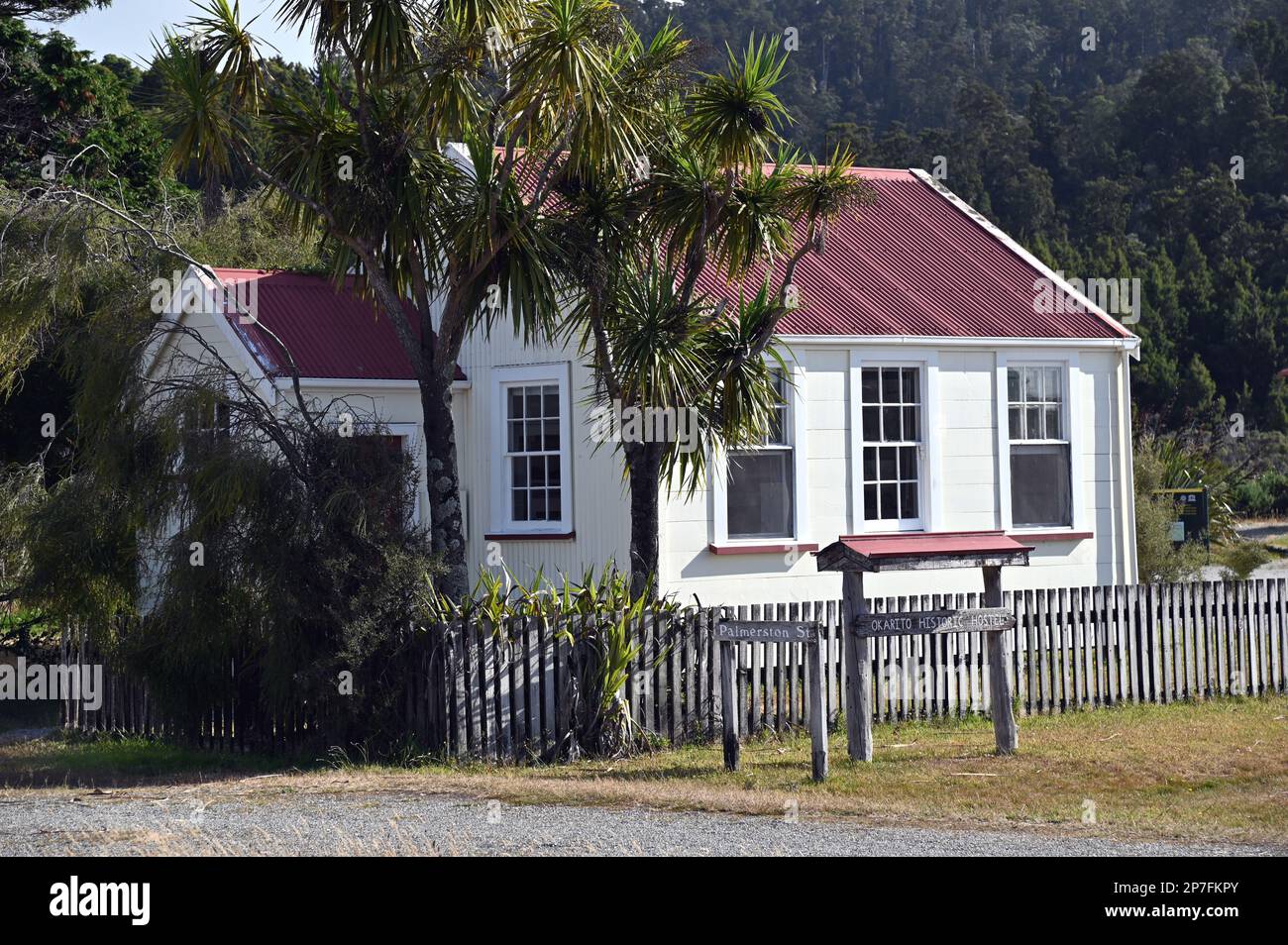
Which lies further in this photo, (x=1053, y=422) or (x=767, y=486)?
(x=1053, y=422)

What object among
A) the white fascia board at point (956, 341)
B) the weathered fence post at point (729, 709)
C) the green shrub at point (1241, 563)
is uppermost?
the white fascia board at point (956, 341)

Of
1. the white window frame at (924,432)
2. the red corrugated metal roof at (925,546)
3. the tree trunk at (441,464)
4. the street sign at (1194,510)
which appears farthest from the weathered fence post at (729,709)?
the street sign at (1194,510)

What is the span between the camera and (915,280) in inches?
744

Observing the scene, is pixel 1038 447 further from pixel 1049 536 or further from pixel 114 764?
pixel 114 764

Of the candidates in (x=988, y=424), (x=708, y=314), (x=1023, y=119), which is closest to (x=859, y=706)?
(x=708, y=314)

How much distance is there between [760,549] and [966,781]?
18.8 feet

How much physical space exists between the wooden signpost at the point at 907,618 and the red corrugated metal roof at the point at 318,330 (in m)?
6.41

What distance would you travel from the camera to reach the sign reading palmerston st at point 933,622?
39.0ft

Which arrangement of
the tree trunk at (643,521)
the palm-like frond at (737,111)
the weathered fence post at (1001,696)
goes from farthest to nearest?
the tree trunk at (643,521), the palm-like frond at (737,111), the weathered fence post at (1001,696)

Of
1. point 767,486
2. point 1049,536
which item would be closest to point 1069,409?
point 1049,536

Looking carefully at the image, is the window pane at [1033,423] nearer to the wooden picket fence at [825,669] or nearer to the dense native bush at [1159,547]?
the wooden picket fence at [825,669]

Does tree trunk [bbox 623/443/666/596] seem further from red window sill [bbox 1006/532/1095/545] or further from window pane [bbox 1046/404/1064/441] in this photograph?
window pane [bbox 1046/404/1064/441]

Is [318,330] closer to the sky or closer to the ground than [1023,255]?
closer to the ground

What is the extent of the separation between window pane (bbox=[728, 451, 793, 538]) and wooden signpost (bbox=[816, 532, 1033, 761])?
4.17 metres
